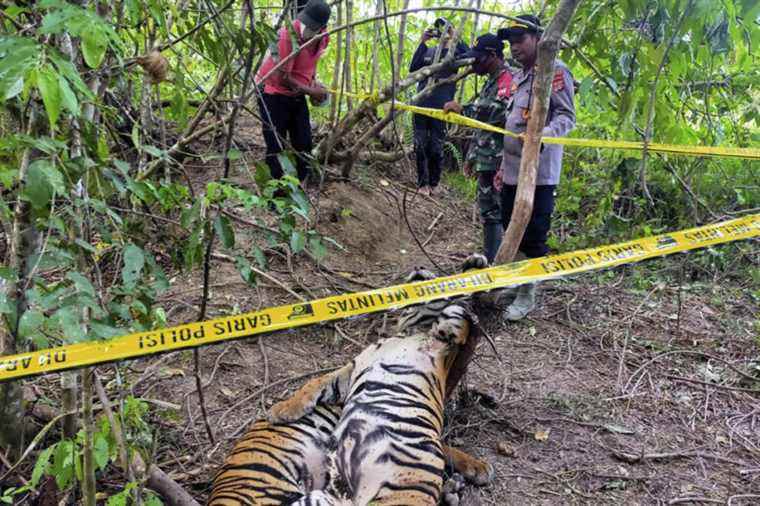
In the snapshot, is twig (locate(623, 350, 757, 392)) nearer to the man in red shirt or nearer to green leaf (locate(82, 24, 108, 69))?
the man in red shirt

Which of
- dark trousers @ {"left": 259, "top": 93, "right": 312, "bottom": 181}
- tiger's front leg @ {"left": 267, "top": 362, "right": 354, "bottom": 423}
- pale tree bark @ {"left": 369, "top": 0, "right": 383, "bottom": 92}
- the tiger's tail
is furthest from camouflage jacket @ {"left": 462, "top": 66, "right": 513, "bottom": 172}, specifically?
the tiger's tail

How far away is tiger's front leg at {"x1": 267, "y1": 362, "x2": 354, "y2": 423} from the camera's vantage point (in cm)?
247

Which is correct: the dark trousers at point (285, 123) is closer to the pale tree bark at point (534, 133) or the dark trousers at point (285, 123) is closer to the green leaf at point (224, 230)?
the pale tree bark at point (534, 133)

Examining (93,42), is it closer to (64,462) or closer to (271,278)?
(64,462)

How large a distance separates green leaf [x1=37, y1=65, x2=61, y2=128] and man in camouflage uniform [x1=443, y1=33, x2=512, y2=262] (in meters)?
3.54

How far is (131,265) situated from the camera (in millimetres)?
1925

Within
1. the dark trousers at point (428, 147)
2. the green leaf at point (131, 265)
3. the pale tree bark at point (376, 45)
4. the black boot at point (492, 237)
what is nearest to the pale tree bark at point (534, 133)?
the green leaf at point (131, 265)

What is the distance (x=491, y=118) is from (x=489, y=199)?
2.13 feet

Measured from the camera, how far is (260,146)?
21.6 ft

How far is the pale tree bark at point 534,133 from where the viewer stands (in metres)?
2.52

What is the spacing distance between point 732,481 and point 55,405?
11.2ft

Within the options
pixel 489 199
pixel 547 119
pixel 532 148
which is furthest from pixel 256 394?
pixel 547 119

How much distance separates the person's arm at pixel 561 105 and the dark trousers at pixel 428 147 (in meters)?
2.83

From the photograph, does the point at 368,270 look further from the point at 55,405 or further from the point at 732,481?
the point at 732,481
